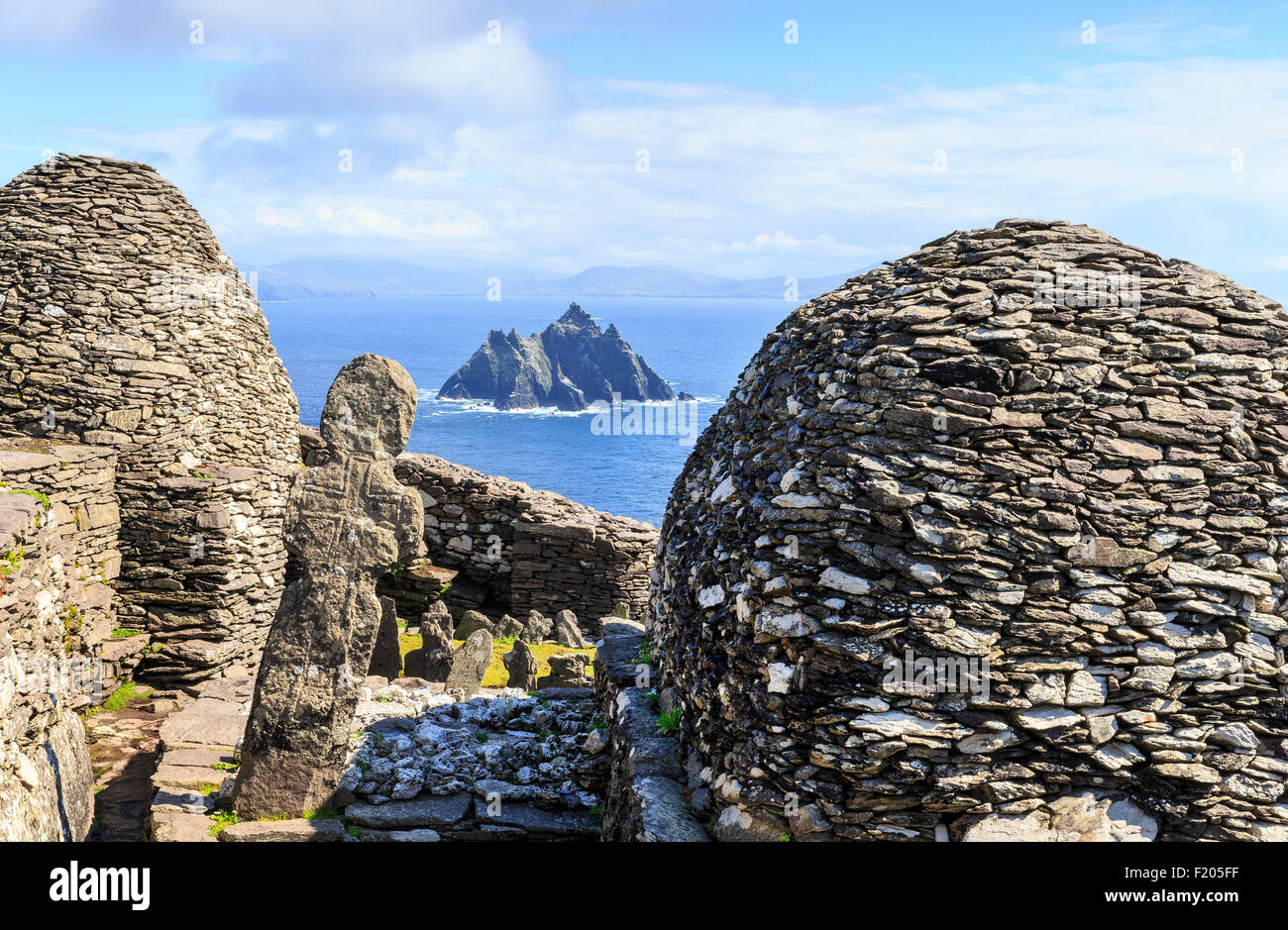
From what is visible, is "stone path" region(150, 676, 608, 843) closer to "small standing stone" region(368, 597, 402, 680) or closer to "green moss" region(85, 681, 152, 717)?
"small standing stone" region(368, 597, 402, 680)

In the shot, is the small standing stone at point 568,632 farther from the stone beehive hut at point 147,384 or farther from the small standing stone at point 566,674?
the stone beehive hut at point 147,384

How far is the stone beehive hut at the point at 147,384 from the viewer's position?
569 inches

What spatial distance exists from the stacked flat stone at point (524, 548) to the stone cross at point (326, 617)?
10920 millimetres

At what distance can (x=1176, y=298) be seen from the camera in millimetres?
6855

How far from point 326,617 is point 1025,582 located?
5320 millimetres

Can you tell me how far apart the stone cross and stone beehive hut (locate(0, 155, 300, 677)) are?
7572mm

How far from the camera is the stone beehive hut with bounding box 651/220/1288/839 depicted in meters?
5.93

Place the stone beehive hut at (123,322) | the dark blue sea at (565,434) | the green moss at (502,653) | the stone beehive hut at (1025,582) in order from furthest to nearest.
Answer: the dark blue sea at (565,434), the stone beehive hut at (123,322), the green moss at (502,653), the stone beehive hut at (1025,582)

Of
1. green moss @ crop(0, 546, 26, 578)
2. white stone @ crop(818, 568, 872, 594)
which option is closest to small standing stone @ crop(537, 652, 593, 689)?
green moss @ crop(0, 546, 26, 578)

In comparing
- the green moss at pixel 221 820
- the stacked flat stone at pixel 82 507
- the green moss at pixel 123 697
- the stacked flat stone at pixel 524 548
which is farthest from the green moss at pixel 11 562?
the stacked flat stone at pixel 524 548

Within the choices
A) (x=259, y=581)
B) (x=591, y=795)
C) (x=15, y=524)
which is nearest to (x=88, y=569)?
(x=259, y=581)

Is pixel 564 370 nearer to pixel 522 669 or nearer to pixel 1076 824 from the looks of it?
pixel 522 669

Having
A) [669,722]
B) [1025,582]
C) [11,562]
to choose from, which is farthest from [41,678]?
[1025,582]
